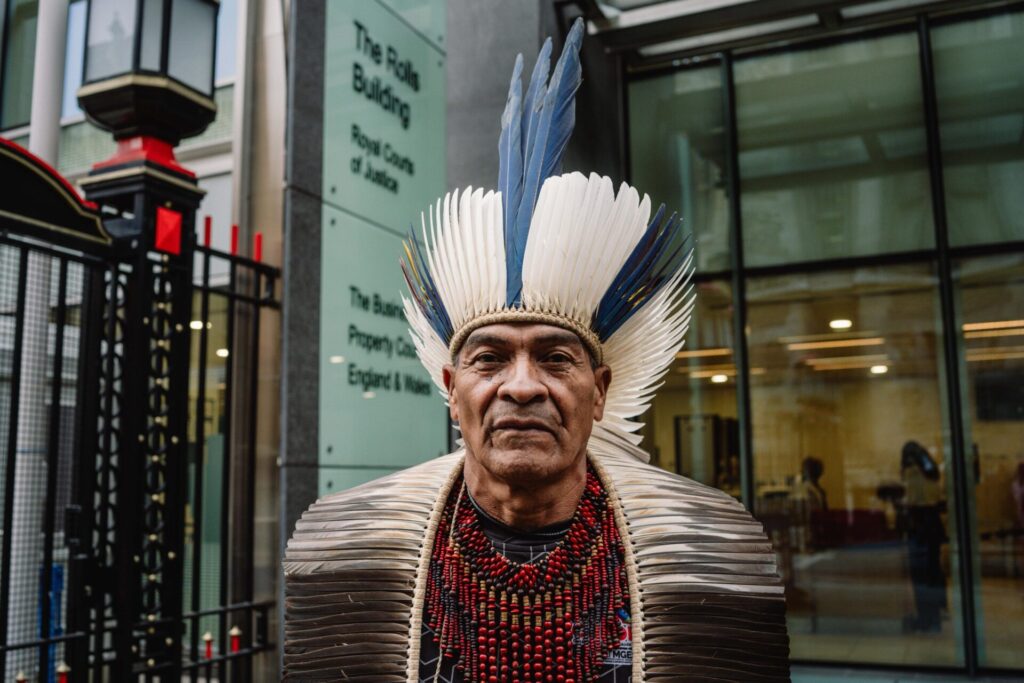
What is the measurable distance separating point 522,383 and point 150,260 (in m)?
2.88

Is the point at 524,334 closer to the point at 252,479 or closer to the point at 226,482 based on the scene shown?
the point at 226,482

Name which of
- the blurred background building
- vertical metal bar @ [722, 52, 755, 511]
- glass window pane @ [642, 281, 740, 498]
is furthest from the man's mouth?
vertical metal bar @ [722, 52, 755, 511]

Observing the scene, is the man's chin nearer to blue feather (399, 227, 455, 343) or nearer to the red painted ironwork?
blue feather (399, 227, 455, 343)

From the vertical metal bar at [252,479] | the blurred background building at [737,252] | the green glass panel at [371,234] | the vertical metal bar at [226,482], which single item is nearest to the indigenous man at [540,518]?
the blurred background building at [737,252]

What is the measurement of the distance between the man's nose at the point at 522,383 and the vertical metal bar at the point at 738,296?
5637 millimetres

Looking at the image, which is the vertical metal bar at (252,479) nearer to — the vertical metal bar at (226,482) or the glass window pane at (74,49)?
the vertical metal bar at (226,482)

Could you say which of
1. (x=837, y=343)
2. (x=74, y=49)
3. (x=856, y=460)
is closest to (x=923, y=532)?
(x=856, y=460)

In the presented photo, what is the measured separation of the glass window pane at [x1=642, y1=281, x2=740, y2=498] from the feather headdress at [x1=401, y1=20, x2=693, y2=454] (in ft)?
17.0

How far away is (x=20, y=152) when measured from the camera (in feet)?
11.2

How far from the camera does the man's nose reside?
1769 mm

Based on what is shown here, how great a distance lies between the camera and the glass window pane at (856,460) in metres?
6.72

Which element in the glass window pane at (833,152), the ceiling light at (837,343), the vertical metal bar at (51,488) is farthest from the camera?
the ceiling light at (837,343)

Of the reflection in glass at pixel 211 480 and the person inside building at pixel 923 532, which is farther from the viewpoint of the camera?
the person inside building at pixel 923 532

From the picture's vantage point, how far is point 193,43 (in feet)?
13.5
